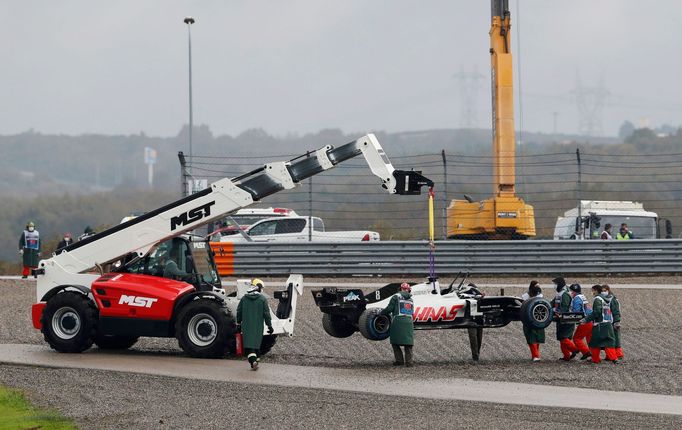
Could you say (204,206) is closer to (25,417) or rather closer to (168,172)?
(25,417)

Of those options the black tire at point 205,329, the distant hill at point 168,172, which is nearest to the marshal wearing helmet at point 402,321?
the black tire at point 205,329

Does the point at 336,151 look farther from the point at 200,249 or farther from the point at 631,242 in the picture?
the point at 631,242

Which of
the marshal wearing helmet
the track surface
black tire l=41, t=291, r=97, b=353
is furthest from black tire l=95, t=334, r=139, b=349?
the marshal wearing helmet

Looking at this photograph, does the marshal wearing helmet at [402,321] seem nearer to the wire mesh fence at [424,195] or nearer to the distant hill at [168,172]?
the wire mesh fence at [424,195]

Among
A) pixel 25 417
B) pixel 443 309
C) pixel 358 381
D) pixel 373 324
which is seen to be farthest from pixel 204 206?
pixel 25 417

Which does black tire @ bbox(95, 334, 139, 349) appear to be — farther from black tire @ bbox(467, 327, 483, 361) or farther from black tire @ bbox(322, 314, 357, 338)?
black tire @ bbox(467, 327, 483, 361)

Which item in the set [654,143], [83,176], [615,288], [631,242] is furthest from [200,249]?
[83,176]

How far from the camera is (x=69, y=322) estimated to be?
18.2 m

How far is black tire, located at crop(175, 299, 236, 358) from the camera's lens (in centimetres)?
1748

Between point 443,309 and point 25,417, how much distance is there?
272 inches

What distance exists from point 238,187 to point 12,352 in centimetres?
443

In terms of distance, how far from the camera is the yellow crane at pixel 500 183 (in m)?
30.3

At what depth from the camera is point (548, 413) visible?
13.5m

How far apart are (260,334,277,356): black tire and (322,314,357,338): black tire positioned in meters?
0.87
